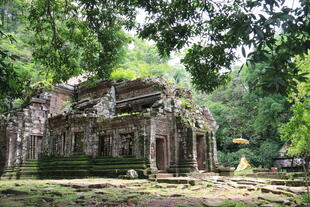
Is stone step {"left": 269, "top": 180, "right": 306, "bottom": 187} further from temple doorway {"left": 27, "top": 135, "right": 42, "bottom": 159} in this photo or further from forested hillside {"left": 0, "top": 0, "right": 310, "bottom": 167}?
temple doorway {"left": 27, "top": 135, "right": 42, "bottom": 159}

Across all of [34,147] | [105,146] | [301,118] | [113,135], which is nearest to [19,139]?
[34,147]

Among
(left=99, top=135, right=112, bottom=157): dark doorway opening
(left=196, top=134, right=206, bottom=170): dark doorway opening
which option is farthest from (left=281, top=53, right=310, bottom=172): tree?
(left=99, top=135, right=112, bottom=157): dark doorway opening

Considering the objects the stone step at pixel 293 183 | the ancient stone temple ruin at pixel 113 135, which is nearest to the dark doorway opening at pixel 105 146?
the ancient stone temple ruin at pixel 113 135

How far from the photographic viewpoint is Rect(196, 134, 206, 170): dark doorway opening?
18172 millimetres

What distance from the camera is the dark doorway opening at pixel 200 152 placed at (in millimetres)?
18172

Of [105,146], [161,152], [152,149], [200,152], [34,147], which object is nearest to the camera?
[152,149]

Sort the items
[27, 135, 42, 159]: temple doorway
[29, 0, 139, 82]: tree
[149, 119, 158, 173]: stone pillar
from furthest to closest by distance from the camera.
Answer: [27, 135, 42, 159]: temple doorway, [149, 119, 158, 173]: stone pillar, [29, 0, 139, 82]: tree

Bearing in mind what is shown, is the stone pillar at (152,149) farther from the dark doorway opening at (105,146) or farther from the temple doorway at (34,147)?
the temple doorway at (34,147)

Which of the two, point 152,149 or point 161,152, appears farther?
point 161,152

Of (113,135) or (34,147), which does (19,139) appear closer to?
(34,147)

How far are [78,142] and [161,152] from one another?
5.51 metres

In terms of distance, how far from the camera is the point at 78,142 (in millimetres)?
18984

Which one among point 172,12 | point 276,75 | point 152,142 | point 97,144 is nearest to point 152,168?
point 152,142

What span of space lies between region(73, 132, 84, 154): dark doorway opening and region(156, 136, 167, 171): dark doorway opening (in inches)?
194
